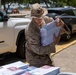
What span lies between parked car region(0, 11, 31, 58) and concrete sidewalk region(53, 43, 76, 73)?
1.18 m

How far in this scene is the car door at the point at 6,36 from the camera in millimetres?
7548

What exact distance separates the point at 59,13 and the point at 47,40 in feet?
31.9

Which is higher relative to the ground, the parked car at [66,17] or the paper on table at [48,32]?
the paper on table at [48,32]

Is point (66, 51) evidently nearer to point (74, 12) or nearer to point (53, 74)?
point (74, 12)

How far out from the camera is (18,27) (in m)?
8.27

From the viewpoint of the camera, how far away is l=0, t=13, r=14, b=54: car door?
24.8ft

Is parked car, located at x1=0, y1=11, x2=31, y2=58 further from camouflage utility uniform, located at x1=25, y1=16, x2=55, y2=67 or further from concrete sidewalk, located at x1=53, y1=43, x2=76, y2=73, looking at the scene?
camouflage utility uniform, located at x1=25, y1=16, x2=55, y2=67

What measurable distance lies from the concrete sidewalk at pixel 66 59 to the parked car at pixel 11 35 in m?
1.18

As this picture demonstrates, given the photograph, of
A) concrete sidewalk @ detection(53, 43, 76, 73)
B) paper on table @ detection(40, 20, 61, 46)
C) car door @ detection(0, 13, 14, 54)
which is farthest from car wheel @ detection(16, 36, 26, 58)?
paper on table @ detection(40, 20, 61, 46)

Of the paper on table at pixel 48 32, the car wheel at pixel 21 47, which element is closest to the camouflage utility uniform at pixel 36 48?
the paper on table at pixel 48 32

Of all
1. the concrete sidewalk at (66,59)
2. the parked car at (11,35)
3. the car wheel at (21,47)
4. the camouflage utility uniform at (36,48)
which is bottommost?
the concrete sidewalk at (66,59)

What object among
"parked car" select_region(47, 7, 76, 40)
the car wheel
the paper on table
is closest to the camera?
the paper on table

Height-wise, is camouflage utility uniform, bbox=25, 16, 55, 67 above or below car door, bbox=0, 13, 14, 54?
above

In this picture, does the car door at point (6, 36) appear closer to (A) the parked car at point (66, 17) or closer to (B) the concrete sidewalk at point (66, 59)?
(B) the concrete sidewalk at point (66, 59)
